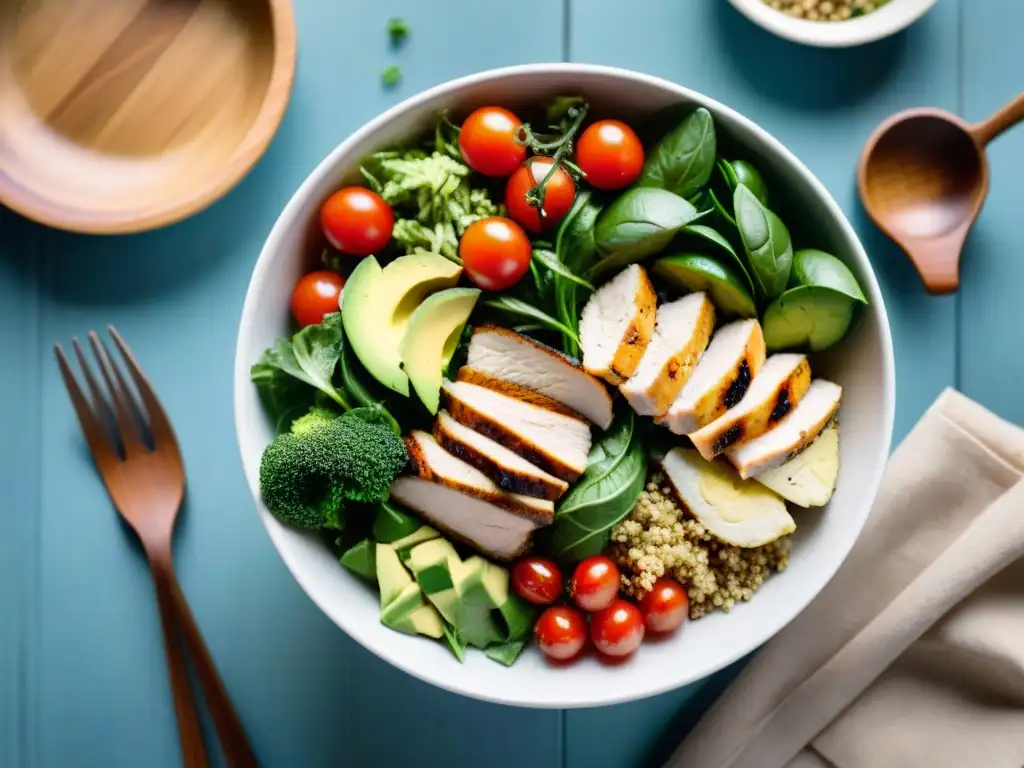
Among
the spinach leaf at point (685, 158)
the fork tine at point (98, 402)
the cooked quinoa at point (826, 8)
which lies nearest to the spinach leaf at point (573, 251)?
the spinach leaf at point (685, 158)

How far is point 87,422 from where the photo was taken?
198 centimetres

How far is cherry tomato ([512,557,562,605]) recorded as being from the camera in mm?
1700

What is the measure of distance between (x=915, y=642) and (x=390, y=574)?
108cm

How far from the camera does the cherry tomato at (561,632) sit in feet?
5.55

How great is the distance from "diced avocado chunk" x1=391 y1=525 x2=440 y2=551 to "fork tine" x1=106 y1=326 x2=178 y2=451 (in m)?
0.60

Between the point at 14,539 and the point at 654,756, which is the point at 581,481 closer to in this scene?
the point at 654,756

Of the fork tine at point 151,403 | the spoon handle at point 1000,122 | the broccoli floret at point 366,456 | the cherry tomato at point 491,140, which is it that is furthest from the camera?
the fork tine at point 151,403

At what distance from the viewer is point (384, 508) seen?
1.66m

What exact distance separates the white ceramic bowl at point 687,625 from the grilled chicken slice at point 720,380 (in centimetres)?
19

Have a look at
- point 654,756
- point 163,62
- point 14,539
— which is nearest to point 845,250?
point 654,756

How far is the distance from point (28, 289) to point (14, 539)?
53 centimetres

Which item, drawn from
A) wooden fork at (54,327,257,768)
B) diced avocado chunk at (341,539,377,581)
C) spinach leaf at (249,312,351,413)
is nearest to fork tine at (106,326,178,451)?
wooden fork at (54,327,257,768)

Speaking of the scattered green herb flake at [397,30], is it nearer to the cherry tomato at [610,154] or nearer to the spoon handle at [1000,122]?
the cherry tomato at [610,154]

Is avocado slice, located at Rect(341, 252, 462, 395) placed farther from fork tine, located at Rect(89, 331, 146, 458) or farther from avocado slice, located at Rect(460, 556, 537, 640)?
fork tine, located at Rect(89, 331, 146, 458)
